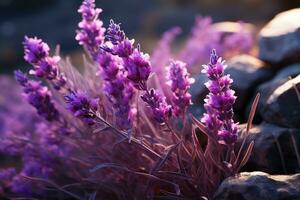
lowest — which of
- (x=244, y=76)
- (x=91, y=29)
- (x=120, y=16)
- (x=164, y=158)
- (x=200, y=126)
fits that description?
(x=164, y=158)

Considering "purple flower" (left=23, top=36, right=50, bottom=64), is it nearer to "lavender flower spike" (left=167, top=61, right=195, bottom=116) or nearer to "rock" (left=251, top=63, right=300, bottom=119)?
"lavender flower spike" (left=167, top=61, right=195, bottom=116)

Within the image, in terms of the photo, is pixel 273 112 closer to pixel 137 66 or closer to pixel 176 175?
pixel 176 175

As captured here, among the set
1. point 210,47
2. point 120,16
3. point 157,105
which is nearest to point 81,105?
point 157,105

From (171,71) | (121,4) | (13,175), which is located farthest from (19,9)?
(171,71)

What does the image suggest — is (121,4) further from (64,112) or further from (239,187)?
(239,187)

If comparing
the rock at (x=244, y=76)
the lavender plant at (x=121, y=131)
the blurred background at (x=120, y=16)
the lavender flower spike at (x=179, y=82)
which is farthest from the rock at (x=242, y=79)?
the blurred background at (x=120, y=16)

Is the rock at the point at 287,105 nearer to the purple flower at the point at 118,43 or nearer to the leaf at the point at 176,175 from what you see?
the leaf at the point at 176,175
